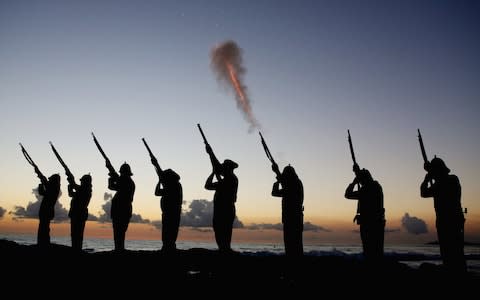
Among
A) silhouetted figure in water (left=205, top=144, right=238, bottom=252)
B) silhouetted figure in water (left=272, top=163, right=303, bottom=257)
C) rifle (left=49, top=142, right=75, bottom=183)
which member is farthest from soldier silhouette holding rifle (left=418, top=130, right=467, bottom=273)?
rifle (left=49, top=142, right=75, bottom=183)

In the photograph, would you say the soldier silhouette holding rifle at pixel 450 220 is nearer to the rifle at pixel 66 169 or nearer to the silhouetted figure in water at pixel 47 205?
the rifle at pixel 66 169

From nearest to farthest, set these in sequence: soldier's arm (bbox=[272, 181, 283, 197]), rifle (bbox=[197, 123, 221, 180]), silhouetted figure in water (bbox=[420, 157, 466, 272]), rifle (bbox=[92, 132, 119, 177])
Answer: silhouetted figure in water (bbox=[420, 157, 466, 272]) < soldier's arm (bbox=[272, 181, 283, 197]) < rifle (bbox=[197, 123, 221, 180]) < rifle (bbox=[92, 132, 119, 177])

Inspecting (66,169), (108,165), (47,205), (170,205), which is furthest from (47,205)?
(170,205)

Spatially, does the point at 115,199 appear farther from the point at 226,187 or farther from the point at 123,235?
the point at 226,187

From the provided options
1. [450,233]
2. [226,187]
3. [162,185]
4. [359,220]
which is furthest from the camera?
[162,185]

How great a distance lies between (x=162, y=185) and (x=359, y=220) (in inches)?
266

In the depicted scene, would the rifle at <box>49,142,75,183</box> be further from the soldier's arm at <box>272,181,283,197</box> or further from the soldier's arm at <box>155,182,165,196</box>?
the soldier's arm at <box>272,181,283,197</box>

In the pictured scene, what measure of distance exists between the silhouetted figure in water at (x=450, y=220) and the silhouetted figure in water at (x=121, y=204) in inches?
398

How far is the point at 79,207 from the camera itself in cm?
1468

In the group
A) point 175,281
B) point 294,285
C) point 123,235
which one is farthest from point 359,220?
point 123,235

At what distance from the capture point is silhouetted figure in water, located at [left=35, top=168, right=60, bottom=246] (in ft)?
49.4

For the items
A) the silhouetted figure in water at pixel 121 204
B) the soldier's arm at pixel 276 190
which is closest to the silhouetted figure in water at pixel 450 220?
the soldier's arm at pixel 276 190

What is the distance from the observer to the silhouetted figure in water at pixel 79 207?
1445cm

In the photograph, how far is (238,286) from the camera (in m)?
7.28
